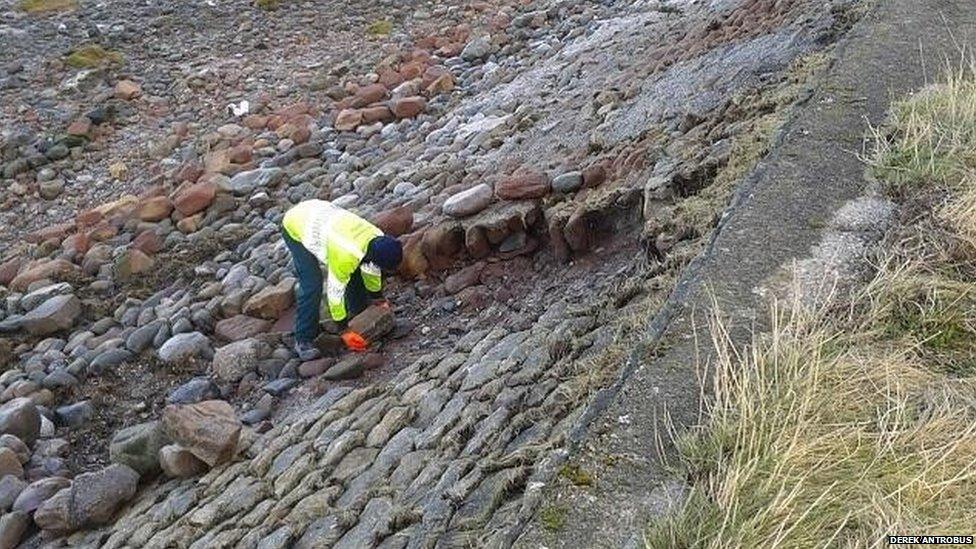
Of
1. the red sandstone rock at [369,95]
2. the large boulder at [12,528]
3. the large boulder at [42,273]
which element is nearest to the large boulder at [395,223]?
the large boulder at [12,528]

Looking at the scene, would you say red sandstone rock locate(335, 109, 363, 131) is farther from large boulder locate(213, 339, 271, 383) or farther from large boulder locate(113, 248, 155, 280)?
large boulder locate(213, 339, 271, 383)

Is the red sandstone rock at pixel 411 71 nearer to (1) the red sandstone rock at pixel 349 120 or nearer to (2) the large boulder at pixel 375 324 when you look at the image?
(1) the red sandstone rock at pixel 349 120

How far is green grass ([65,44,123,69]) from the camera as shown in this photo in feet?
39.2

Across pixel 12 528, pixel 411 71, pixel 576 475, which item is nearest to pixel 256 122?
pixel 411 71

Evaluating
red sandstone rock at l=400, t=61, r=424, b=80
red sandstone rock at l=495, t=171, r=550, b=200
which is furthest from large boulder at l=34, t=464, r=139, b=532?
red sandstone rock at l=400, t=61, r=424, b=80

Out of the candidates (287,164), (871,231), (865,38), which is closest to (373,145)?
(287,164)

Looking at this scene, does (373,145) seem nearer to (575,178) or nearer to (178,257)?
(178,257)

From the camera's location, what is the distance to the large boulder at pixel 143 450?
5.12 metres

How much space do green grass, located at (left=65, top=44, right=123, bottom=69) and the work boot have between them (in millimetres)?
7583

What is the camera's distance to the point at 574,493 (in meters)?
2.64

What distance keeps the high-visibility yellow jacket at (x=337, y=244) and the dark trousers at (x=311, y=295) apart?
10 centimetres

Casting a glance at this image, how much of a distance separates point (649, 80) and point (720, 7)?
1.63 metres

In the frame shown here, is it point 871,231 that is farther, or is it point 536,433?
point 871,231

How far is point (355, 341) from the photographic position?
5695 mm
